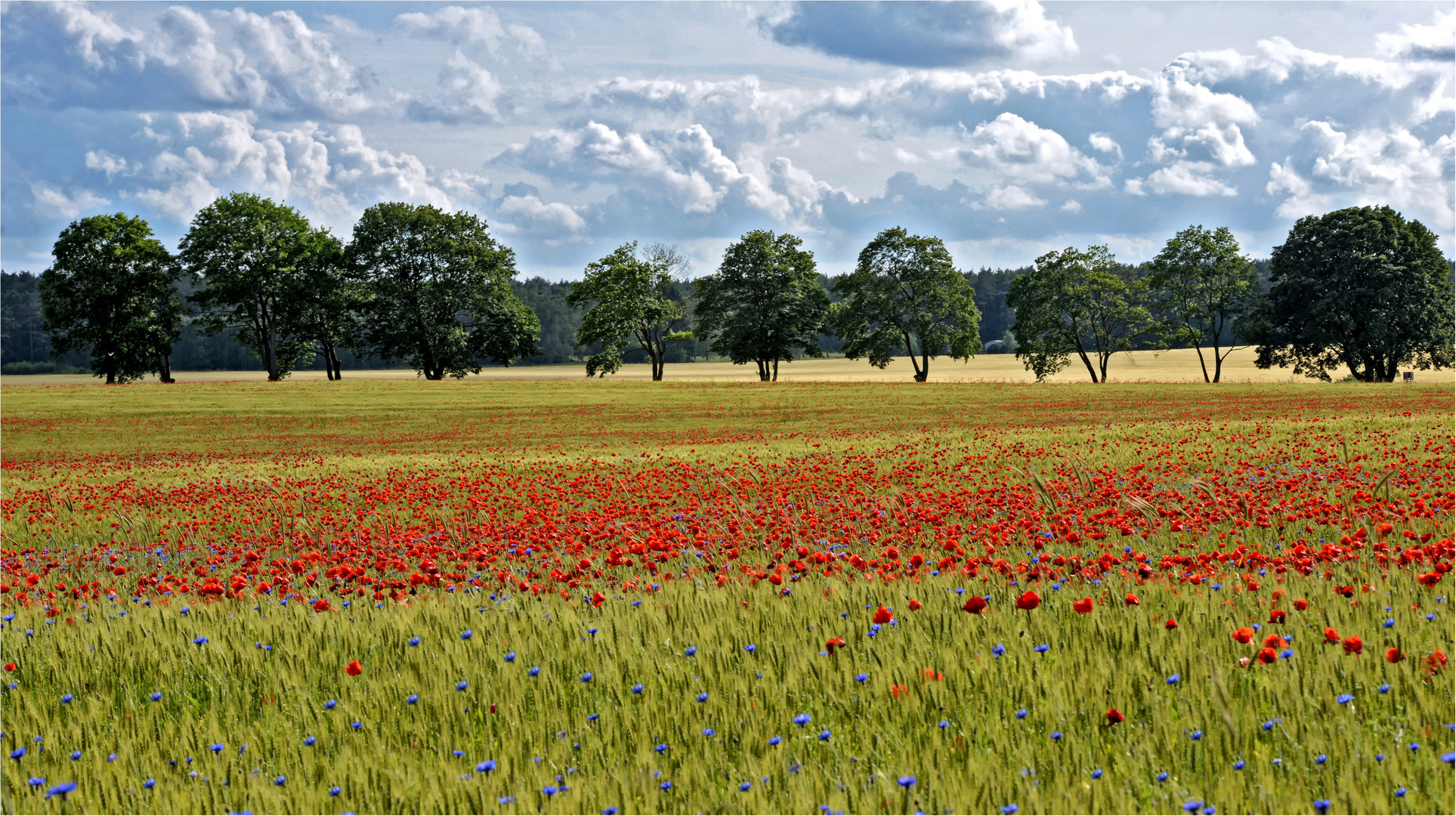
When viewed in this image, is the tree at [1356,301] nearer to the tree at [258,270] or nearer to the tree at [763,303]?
the tree at [763,303]

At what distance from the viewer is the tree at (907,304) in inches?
2726

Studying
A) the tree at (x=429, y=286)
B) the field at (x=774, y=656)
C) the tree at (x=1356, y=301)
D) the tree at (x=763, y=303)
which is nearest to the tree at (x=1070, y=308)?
the tree at (x=1356, y=301)

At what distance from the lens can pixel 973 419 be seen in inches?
1339

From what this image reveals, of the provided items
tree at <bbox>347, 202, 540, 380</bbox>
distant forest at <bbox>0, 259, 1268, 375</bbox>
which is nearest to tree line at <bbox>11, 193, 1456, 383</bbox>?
tree at <bbox>347, 202, 540, 380</bbox>

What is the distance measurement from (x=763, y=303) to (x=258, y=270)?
3608cm

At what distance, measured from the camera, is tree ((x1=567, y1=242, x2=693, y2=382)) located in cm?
7019

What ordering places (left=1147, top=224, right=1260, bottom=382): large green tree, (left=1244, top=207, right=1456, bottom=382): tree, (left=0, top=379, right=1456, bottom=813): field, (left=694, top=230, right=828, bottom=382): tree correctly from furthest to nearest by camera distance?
(left=694, top=230, right=828, bottom=382): tree
(left=1147, top=224, right=1260, bottom=382): large green tree
(left=1244, top=207, right=1456, bottom=382): tree
(left=0, top=379, right=1456, bottom=813): field

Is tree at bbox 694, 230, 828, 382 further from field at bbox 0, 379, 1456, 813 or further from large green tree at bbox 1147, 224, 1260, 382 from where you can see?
field at bbox 0, 379, 1456, 813

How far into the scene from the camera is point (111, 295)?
2584 inches

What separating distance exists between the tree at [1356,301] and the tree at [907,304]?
741 inches

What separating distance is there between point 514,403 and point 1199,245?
156 feet

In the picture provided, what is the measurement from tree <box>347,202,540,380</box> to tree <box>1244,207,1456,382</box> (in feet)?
172

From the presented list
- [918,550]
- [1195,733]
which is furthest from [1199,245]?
[1195,733]

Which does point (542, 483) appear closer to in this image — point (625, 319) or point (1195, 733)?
point (1195, 733)
